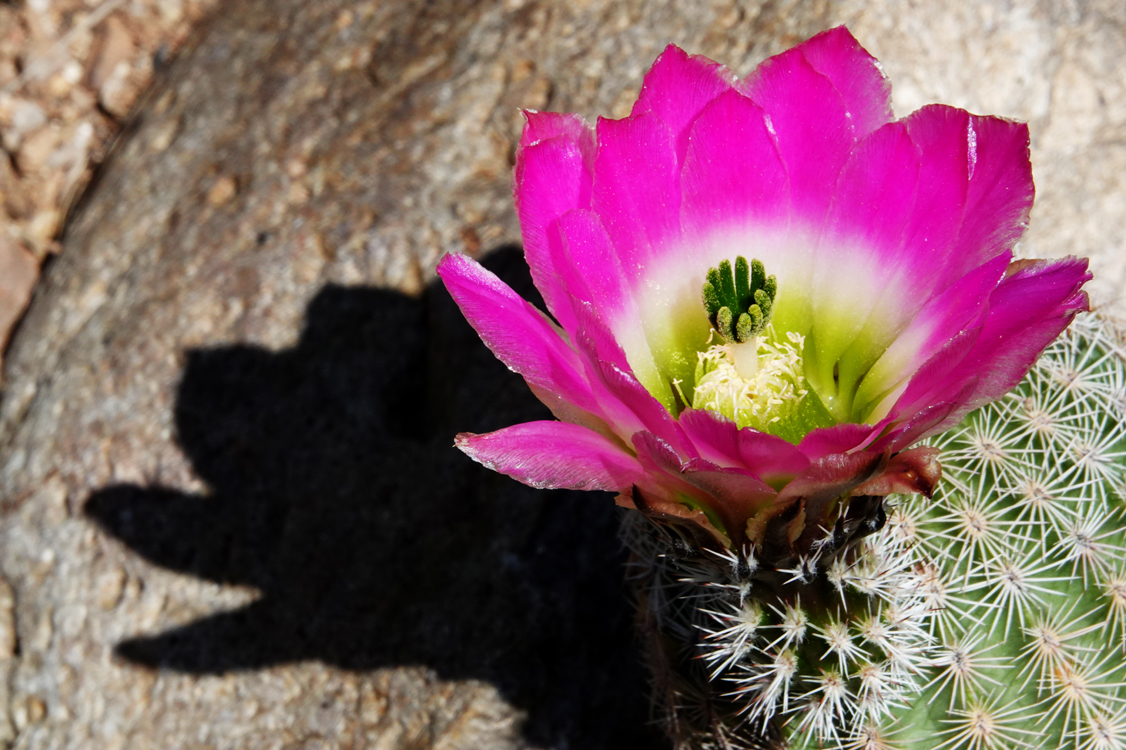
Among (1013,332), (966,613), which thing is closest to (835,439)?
(1013,332)

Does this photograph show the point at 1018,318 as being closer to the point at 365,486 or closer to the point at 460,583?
the point at 460,583

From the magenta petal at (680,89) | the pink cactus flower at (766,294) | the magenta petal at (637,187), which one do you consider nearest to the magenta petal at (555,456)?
the pink cactus flower at (766,294)

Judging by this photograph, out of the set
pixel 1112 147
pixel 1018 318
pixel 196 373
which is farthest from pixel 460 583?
pixel 1112 147

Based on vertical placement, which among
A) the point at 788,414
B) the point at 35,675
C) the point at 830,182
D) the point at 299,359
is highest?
the point at 830,182

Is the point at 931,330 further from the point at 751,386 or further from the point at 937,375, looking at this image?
the point at 751,386

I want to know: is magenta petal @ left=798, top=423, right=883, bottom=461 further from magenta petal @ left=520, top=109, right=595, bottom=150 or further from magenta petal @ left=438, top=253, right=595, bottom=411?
magenta petal @ left=520, top=109, right=595, bottom=150

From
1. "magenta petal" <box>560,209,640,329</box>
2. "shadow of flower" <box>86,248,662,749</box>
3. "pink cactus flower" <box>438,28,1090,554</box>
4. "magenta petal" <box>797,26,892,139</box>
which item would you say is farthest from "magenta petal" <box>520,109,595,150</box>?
"shadow of flower" <box>86,248,662,749</box>
